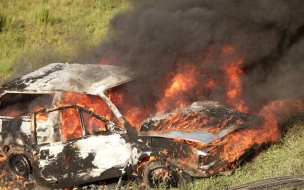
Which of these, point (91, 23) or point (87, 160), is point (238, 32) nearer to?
point (87, 160)

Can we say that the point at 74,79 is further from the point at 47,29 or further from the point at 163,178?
the point at 47,29

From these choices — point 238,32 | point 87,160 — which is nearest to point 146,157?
point 87,160

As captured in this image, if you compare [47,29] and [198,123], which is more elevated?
[47,29]

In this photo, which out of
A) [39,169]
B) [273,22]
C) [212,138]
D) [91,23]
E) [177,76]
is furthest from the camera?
[91,23]

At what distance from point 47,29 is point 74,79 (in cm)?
852

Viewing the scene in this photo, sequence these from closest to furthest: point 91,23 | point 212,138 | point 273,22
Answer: point 212,138, point 273,22, point 91,23

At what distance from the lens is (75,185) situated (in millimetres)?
6859

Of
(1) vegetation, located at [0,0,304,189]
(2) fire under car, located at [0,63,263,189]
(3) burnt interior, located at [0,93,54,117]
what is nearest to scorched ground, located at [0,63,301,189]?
(2) fire under car, located at [0,63,263,189]

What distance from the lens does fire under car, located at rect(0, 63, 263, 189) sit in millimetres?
6457

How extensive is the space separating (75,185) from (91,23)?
9.66m

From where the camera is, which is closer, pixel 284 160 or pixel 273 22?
pixel 284 160

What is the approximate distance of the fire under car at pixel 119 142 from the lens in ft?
21.2

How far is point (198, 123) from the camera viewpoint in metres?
6.77

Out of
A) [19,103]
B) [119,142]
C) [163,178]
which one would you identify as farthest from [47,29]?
[163,178]
